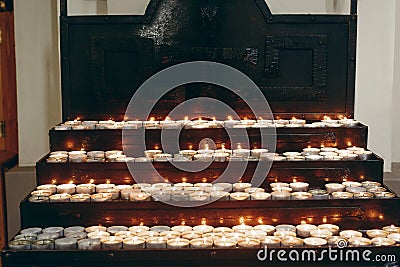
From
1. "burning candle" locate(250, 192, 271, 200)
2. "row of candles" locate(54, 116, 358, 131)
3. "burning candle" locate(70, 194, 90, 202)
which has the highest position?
"row of candles" locate(54, 116, 358, 131)

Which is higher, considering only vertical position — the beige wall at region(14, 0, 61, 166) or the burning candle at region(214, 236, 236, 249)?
the beige wall at region(14, 0, 61, 166)

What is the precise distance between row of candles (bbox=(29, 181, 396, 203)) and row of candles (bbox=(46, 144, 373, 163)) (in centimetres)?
14

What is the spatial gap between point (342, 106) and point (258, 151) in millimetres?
794

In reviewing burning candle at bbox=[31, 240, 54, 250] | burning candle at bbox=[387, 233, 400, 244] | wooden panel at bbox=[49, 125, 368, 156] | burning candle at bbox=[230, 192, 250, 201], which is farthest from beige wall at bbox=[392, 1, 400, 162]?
burning candle at bbox=[31, 240, 54, 250]

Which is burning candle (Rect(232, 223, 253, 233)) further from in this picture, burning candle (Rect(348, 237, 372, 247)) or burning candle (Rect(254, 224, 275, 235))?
burning candle (Rect(348, 237, 372, 247))

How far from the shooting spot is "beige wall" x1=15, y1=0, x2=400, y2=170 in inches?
161

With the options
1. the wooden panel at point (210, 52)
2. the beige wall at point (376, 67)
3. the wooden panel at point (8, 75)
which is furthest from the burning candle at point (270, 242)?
the wooden panel at point (8, 75)

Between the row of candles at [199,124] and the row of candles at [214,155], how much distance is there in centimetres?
15

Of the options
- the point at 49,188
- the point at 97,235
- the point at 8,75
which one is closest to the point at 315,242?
the point at 97,235

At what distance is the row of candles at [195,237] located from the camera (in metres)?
2.67

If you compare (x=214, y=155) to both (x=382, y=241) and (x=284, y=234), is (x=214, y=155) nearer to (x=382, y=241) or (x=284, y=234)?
(x=284, y=234)

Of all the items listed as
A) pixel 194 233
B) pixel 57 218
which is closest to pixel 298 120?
pixel 194 233

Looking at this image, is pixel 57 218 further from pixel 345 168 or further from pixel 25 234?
pixel 345 168

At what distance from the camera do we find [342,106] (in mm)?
3824
